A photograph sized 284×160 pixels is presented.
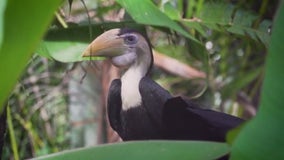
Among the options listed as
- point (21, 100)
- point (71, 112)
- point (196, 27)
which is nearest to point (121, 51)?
point (196, 27)

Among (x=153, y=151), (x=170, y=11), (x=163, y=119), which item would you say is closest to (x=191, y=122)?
(x=163, y=119)

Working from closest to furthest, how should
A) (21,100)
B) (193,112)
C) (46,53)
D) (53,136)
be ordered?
(193,112), (46,53), (21,100), (53,136)

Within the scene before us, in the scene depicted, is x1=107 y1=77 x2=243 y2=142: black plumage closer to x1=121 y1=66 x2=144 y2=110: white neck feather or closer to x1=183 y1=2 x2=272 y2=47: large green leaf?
x1=121 y1=66 x2=144 y2=110: white neck feather

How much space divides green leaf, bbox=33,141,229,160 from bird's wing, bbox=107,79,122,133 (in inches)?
7.8

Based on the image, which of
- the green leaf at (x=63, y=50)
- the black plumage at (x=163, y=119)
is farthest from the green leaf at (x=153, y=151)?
the green leaf at (x=63, y=50)

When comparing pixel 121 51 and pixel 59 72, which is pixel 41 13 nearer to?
pixel 121 51

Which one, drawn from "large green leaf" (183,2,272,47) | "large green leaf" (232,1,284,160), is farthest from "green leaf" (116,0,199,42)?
"large green leaf" (232,1,284,160)

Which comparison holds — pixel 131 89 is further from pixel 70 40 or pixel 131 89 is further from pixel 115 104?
pixel 70 40

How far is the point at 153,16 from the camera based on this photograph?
1.96 feet

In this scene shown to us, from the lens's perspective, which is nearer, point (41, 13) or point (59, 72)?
point (41, 13)

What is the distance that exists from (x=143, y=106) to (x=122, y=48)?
6 cm

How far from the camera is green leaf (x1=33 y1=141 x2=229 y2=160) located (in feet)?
1.19

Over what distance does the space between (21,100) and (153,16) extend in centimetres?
72

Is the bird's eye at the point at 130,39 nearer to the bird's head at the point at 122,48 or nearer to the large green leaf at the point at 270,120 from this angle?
the bird's head at the point at 122,48
